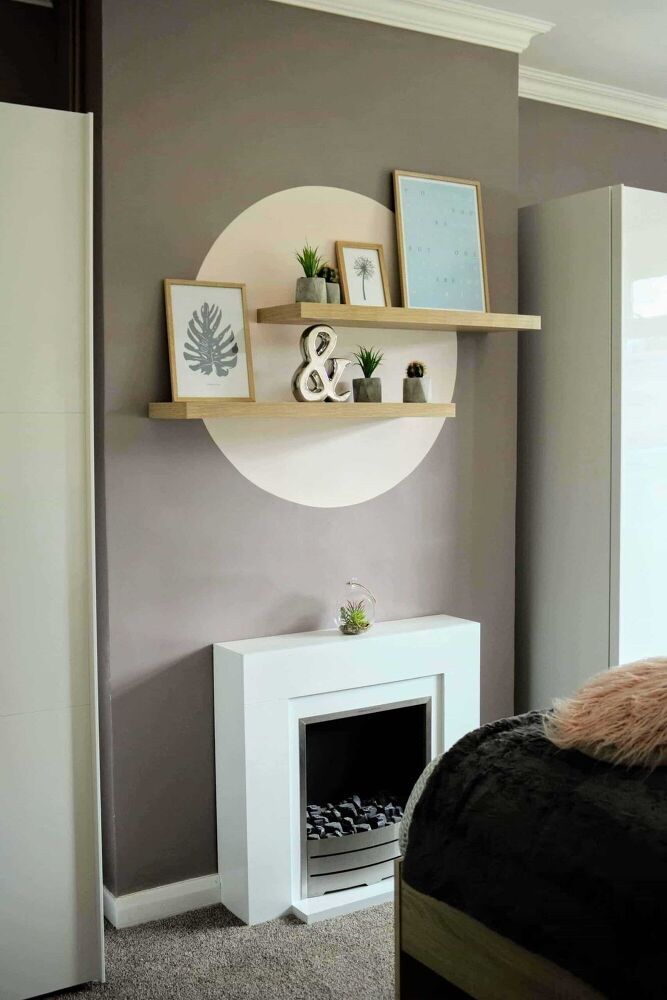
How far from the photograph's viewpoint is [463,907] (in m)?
1.87

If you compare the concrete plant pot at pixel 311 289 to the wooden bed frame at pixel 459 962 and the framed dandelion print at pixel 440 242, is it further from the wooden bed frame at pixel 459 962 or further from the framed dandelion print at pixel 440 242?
the wooden bed frame at pixel 459 962

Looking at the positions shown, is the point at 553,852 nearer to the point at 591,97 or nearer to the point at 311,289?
the point at 311,289

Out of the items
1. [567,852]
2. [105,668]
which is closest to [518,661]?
[105,668]

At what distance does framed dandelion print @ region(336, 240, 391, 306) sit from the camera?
3.15 meters

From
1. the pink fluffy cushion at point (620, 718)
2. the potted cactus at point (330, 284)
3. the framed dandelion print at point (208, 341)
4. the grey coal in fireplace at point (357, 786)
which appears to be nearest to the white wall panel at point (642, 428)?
the grey coal in fireplace at point (357, 786)

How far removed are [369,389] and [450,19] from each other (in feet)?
4.22

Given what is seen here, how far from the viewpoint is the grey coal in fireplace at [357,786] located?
3.03 meters

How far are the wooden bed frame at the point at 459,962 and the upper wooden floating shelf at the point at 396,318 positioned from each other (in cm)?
152

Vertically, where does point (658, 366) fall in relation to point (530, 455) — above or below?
above

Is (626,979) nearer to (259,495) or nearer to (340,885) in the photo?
(340,885)

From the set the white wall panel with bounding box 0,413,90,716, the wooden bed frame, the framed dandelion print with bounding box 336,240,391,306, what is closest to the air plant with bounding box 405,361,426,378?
the framed dandelion print with bounding box 336,240,391,306

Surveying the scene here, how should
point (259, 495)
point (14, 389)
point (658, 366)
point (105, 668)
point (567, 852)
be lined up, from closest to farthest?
point (567, 852) < point (14, 389) < point (105, 668) < point (259, 495) < point (658, 366)

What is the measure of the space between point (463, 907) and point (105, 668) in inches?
54.6

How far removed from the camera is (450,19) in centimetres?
332
